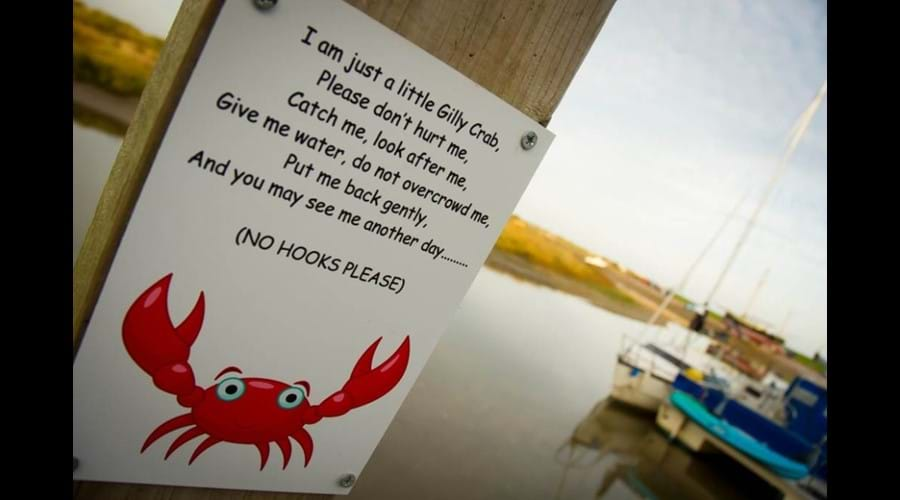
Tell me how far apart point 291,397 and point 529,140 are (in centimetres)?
81

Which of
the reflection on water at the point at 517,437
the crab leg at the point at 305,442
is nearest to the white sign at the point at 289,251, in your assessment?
the crab leg at the point at 305,442

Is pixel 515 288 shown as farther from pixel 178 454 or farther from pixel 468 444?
pixel 178 454

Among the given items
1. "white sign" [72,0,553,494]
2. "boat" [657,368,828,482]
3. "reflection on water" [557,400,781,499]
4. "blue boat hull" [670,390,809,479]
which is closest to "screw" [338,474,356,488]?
"white sign" [72,0,553,494]

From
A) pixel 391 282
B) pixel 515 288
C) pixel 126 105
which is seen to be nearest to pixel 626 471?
pixel 391 282

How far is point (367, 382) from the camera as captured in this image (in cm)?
93

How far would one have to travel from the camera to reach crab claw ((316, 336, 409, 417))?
913mm

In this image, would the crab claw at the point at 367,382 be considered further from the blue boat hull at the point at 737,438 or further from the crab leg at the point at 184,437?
the blue boat hull at the point at 737,438

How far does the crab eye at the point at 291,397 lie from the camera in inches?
34.3

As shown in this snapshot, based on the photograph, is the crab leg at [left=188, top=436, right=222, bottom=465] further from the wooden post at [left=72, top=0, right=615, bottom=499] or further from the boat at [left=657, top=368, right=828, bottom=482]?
the boat at [left=657, top=368, right=828, bottom=482]

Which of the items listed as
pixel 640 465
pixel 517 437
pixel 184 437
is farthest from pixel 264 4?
pixel 640 465

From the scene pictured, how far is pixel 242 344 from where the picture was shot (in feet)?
2.64

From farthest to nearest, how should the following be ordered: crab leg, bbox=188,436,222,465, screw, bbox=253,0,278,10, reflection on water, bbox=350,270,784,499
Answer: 1. reflection on water, bbox=350,270,784,499
2. crab leg, bbox=188,436,222,465
3. screw, bbox=253,0,278,10

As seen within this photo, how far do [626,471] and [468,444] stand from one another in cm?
447

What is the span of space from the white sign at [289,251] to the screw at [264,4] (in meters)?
0.01
